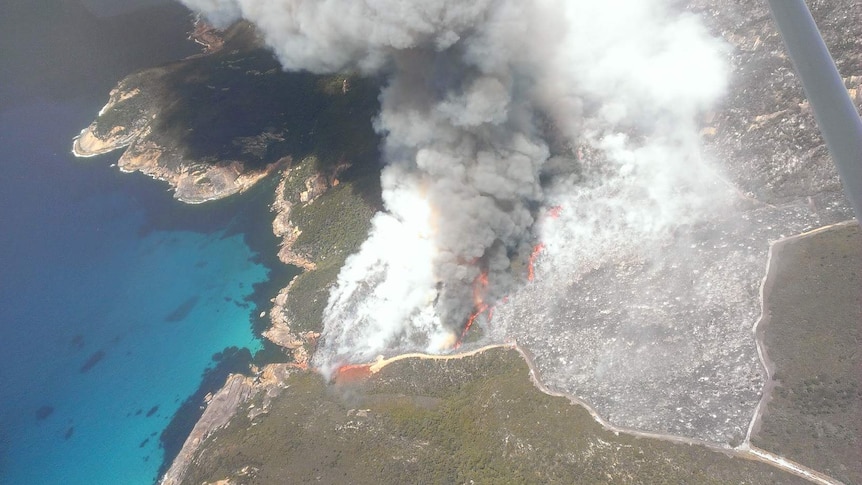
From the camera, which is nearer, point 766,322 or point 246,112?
point 766,322

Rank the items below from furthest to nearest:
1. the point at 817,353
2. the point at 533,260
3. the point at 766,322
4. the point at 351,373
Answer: the point at 533,260, the point at 351,373, the point at 766,322, the point at 817,353

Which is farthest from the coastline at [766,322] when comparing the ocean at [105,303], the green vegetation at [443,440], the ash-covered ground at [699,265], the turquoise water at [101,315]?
the turquoise water at [101,315]

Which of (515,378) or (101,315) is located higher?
(101,315)

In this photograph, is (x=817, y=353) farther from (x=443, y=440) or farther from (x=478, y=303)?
(x=443, y=440)

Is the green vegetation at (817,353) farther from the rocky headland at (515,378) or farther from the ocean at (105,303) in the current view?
the ocean at (105,303)

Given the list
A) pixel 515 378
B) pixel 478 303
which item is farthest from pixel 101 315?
pixel 515 378

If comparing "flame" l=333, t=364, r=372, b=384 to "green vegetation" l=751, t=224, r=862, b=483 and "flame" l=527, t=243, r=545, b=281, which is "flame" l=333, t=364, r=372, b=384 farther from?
"green vegetation" l=751, t=224, r=862, b=483

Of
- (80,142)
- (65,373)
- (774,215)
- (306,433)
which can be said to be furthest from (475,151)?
(80,142)
